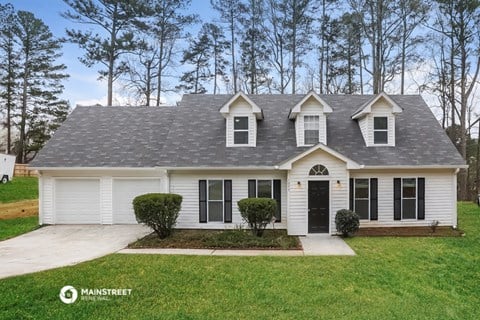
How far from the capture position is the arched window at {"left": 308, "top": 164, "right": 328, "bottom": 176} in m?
11.7

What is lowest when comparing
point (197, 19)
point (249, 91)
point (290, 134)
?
point (290, 134)

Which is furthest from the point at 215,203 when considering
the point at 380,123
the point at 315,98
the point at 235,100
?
the point at 380,123

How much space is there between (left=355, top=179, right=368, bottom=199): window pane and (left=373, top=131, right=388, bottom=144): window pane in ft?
6.68

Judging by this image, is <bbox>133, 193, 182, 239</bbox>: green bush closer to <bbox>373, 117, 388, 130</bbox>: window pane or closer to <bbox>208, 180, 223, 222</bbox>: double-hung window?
<bbox>208, 180, 223, 222</bbox>: double-hung window

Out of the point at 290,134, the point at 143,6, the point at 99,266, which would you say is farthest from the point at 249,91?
the point at 99,266

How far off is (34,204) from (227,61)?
16.7m

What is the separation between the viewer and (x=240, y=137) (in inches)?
539

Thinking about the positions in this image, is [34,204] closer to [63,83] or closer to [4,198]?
[4,198]

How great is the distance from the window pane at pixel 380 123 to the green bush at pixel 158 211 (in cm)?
888

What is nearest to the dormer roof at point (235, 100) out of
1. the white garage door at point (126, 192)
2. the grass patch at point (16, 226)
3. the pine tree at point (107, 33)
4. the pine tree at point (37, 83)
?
the white garage door at point (126, 192)

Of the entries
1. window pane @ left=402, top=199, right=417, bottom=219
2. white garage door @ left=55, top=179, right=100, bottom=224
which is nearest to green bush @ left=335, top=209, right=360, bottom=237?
window pane @ left=402, top=199, right=417, bottom=219

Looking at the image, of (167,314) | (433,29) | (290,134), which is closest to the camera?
(167,314)

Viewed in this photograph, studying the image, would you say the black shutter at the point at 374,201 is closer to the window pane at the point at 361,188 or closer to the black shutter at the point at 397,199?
the window pane at the point at 361,188

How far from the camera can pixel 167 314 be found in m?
5.41
